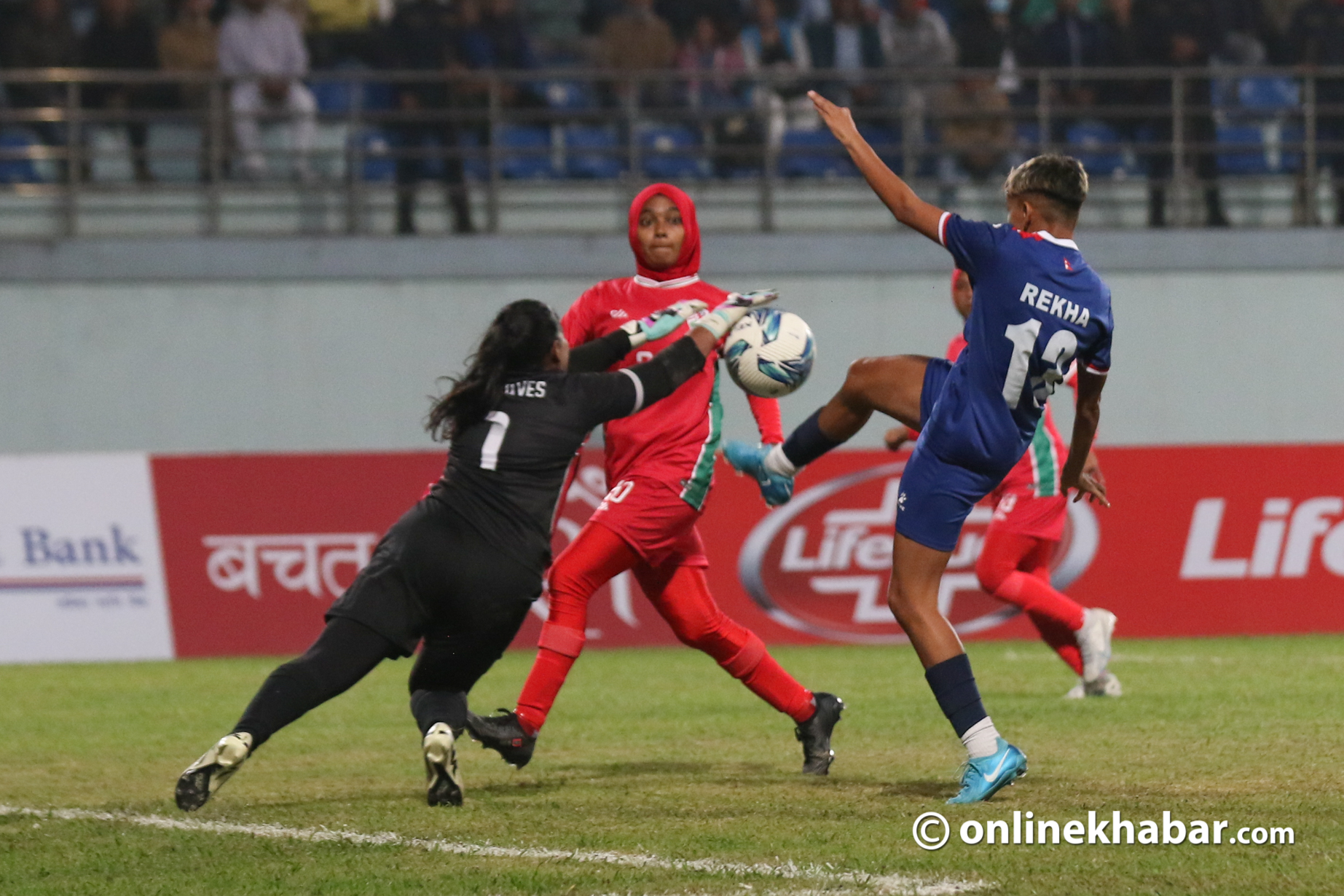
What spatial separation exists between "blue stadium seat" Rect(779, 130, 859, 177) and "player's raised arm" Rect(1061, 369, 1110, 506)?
10.3 m

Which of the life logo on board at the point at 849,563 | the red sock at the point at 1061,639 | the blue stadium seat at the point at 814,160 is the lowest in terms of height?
the life logo on board at the point at 849,563

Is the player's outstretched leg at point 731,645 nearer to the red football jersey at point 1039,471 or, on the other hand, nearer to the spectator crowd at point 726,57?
the red football jersey at point 1039,471

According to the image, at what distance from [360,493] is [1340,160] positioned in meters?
9.95

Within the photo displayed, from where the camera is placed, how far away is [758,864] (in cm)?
511

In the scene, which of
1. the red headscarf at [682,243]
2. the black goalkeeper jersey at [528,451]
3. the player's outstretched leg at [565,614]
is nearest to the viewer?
the black goalkeeper jersey at [528,451]

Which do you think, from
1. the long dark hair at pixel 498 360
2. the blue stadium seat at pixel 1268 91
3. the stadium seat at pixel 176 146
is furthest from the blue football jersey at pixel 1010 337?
the stadium seat at pixel 176 146

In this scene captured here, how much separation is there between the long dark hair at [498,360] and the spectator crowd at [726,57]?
34.1ft

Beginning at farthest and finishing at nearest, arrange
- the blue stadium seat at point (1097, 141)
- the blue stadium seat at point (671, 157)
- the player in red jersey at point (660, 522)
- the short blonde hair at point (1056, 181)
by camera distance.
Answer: the blue stadium seat at point (1097, 141)
the blue stadium seat at point (671, 157)
the player in red jersey at point (660, 522)
the short blonde hair at point (1056, 181)

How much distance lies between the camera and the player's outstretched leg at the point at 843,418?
6.73 meters

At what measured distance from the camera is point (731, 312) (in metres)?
6.70

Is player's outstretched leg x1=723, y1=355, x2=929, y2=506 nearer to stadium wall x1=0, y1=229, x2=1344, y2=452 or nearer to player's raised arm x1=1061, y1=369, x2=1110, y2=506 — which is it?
player's raised arm x1=1061, y1=369, x2=1110, y2=506

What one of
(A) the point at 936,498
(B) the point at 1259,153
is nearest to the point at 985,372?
(A) the point at 936,498

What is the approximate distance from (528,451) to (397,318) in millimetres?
10311

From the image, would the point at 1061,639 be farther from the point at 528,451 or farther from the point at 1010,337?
the point at 528,451
